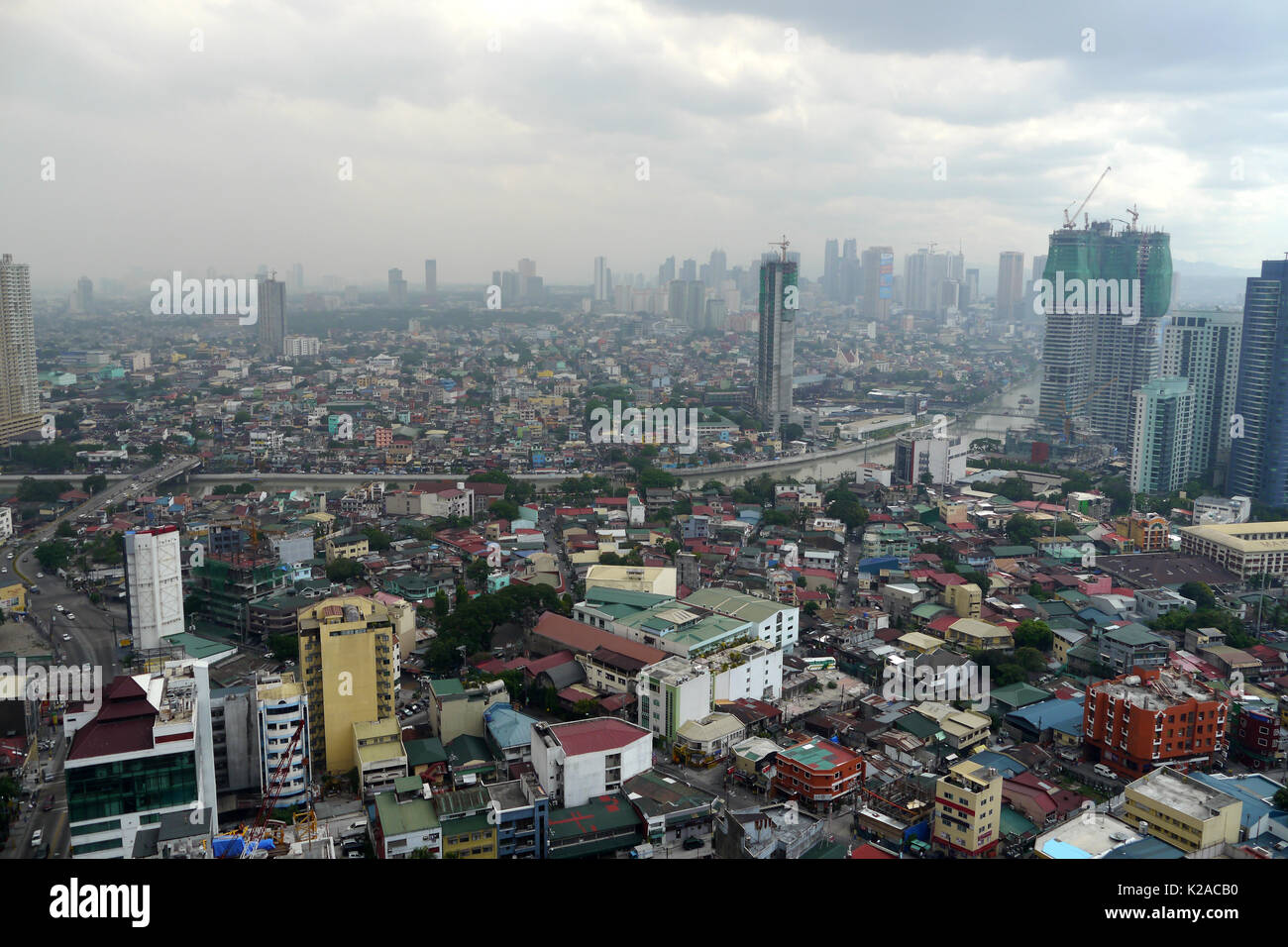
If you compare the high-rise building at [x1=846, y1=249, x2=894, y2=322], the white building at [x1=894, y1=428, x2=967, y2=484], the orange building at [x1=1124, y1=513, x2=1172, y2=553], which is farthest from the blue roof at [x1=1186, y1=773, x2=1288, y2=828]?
the high-rise building at [x1=846, y1=249, x2=894, y2=322]

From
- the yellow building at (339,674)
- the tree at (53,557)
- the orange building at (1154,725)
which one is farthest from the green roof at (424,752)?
the tree at (53,557)

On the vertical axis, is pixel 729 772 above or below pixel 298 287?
below

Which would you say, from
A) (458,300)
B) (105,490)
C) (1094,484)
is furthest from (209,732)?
(458,300)

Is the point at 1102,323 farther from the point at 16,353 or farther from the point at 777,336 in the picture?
the point at 16,353

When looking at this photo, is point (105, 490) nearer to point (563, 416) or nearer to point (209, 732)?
point (563, 416)

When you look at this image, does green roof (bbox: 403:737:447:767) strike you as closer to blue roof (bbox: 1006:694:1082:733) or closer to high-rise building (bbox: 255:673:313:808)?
high-rise building (bbox: 255:673:313:808)

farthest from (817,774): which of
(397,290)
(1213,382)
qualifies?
(397,290)
